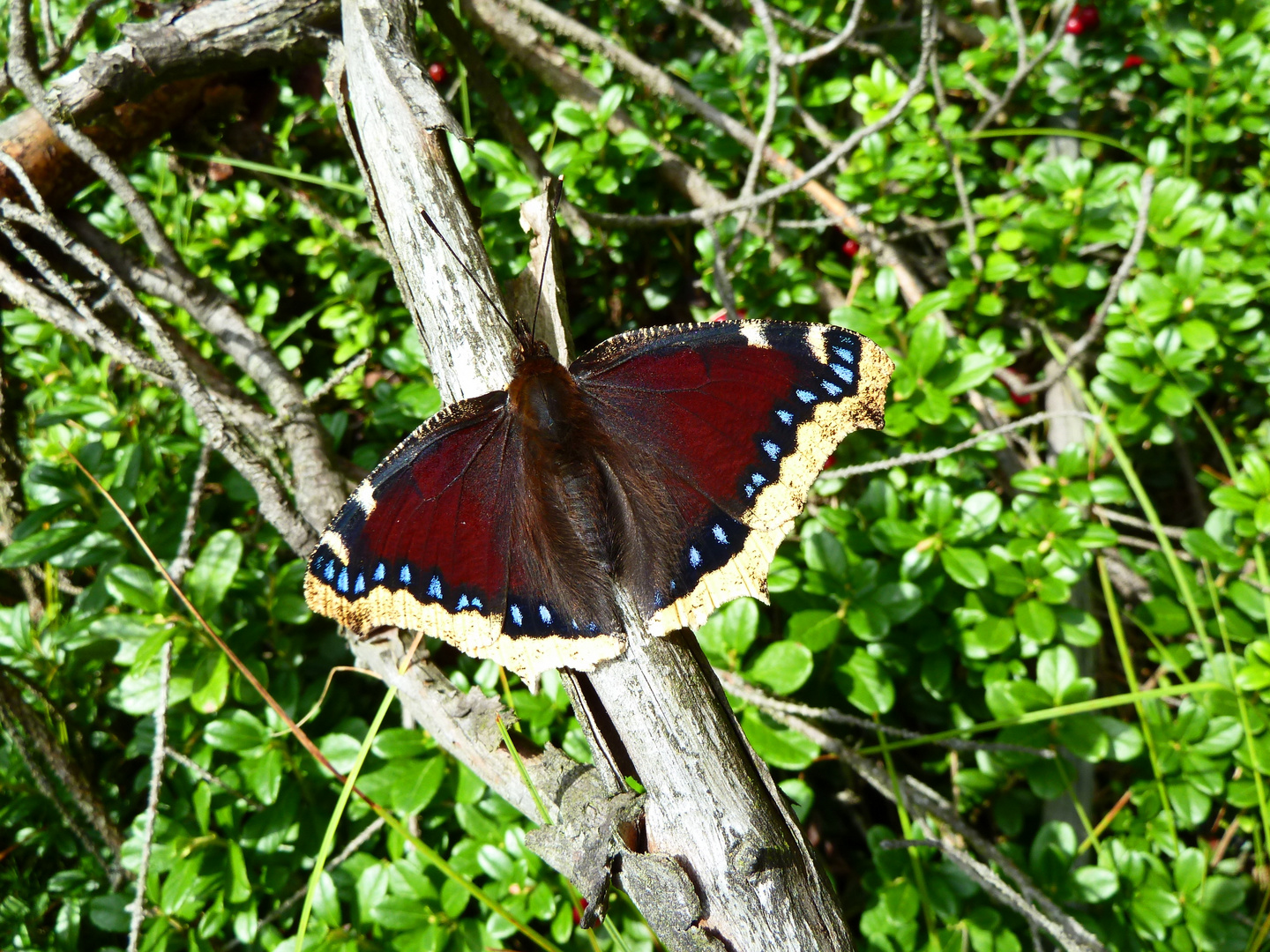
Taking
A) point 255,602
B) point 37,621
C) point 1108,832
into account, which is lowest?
point 1108,832

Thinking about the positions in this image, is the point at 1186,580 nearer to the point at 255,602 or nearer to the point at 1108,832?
the point at 1108,832

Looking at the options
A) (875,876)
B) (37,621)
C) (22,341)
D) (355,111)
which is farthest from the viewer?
(22,341)

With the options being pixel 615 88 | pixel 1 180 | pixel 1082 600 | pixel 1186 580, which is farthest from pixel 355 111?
pixel 1186 580

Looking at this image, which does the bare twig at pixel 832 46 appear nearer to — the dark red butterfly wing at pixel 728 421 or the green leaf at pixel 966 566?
the dark red butterfly wing at pixel 728 421

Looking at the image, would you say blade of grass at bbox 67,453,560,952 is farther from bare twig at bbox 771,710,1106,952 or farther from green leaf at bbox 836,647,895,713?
green leaf at bbox 836,647,895,713

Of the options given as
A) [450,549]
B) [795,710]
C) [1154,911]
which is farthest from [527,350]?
[1154,911]

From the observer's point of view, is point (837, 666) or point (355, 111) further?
point (837, 666)

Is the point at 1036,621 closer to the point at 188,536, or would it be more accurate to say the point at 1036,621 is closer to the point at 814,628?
the point at 814,628
